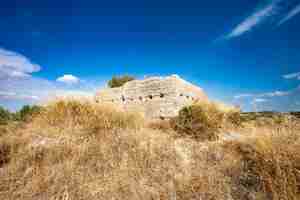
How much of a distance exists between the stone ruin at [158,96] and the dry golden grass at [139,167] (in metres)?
3.42

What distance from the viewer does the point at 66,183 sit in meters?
1.97

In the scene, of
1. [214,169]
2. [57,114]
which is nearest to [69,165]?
[214,169]

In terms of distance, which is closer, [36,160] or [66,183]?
[66,183]

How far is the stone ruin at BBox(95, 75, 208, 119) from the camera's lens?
23.3 ft

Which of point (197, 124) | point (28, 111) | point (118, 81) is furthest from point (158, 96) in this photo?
point (118, 81)

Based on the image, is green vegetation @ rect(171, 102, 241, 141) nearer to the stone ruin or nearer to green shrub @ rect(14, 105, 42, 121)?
the stone ruin

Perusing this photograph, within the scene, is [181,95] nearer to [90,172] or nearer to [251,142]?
[251,142]

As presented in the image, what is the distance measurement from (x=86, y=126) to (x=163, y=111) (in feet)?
12.8

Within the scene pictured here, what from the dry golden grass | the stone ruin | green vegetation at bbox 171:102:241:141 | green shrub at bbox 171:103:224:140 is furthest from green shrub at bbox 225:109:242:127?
the dry golden grass

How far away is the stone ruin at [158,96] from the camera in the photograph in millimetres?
7105

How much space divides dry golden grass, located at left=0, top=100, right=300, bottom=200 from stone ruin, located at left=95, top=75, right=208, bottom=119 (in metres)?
3.42

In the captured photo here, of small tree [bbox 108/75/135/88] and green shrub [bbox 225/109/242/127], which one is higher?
small tree [bbox 108/75/135/88]

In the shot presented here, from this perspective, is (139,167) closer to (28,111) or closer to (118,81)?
(28,111)

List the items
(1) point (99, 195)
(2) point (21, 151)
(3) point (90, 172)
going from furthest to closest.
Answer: (2) point (21, 151) < (3) point (90, 172) < (1) point (99, 195)
